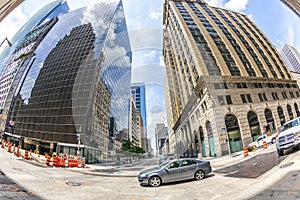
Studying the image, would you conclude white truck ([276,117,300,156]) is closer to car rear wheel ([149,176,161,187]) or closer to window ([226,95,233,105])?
window ([226,95,233,105])

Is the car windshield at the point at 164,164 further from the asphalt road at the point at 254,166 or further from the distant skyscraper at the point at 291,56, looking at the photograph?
the distant skyscraper at the point at 291,56

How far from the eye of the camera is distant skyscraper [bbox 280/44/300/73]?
4.36 feet

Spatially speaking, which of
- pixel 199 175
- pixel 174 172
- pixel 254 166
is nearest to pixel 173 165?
pixel 174 172

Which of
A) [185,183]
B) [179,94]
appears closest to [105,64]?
[179,94]

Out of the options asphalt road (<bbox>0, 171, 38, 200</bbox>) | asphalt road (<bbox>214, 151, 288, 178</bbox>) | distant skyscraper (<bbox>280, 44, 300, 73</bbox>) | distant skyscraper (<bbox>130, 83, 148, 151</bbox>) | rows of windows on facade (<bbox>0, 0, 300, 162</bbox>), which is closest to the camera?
asphalt road (<bbox>0, 171, 38, 200</bbox>)

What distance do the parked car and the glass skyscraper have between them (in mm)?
366

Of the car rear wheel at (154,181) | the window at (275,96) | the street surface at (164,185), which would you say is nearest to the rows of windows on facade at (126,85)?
the window at (275,96)

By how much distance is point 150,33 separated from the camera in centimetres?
154

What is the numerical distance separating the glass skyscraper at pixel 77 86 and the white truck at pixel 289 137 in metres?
1.25

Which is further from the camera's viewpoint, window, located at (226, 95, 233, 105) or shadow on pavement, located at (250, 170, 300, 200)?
window, located at (226, 95, 233, 105)

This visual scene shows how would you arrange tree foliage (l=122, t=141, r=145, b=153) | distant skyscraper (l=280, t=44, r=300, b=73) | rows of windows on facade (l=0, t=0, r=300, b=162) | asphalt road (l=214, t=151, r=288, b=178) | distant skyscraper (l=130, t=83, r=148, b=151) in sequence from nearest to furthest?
asphalt road (l=214, t=151, r=288, b=178) < rows of windows on facade (l=0, t=0, r=300, b=162) < distant skyscraper (l=280, t=44, r=300, b=73) < tree foliage (l=122, t=141, r=145, b=153) < distant skyscraper (l=130, t=83, r=148, b=151)

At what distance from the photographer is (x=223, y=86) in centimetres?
132

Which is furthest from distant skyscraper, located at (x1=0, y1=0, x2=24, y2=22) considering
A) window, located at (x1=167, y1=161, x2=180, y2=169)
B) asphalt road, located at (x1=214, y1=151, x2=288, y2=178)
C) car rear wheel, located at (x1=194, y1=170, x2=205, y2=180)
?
asphalt road, located at (x1=214, y1=151, x2=288, y2=178)

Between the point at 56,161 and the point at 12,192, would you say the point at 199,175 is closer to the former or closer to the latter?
the point at 56,161
